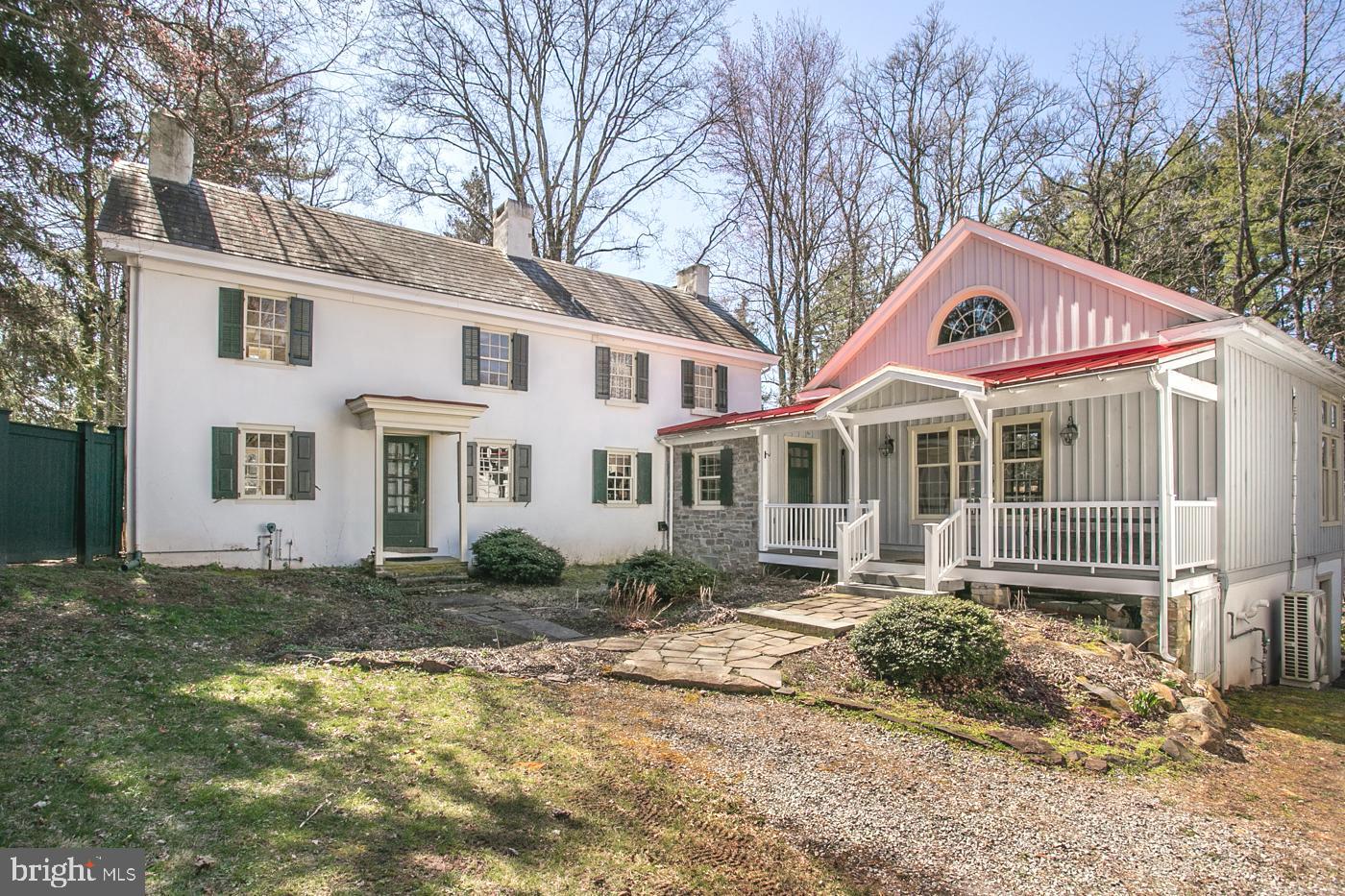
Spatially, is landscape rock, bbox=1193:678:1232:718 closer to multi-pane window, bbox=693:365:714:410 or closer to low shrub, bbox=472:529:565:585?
low shrub, bbox=472:529:565:585

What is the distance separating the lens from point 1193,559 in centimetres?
825

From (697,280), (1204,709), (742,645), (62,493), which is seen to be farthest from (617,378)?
(1204,709)

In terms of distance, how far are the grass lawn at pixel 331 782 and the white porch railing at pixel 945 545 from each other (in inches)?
212

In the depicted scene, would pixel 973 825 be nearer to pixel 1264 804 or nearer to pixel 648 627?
pixel 1264 804

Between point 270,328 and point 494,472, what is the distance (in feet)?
15.0

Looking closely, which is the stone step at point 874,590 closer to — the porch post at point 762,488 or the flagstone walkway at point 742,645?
the flagstone walkway at point 742,645

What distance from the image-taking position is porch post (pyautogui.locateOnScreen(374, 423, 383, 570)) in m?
11.7

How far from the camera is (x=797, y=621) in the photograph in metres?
8.25

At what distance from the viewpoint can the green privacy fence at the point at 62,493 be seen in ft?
28.6

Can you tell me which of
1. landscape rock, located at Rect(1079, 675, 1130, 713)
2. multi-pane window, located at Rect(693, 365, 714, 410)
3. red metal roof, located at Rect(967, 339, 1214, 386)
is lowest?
landscape rock, located at Rect(1079, 675, 1130, 713)

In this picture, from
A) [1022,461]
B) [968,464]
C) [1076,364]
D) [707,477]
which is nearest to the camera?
[1076,364]
